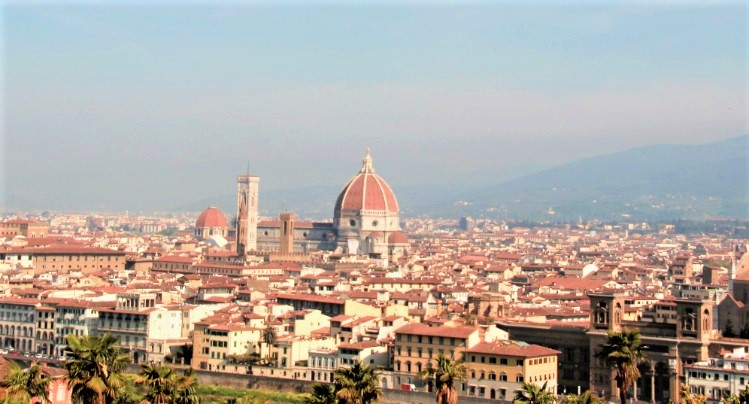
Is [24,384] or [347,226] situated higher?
[347,226]

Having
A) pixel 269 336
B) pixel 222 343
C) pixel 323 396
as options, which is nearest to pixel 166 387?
pixel 323 396

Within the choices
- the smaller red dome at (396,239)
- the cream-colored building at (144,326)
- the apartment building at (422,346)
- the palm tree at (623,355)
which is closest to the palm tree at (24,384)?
the palm tree at (623,355)

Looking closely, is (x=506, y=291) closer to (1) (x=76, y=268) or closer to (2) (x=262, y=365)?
(2) (x=262, y=365)

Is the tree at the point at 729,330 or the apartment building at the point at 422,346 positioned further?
the tree at the point at 729,330

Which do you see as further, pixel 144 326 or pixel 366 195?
pixel 366 195

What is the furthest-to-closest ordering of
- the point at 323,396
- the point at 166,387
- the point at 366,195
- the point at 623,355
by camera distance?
the point at 366,195 < the point at 623,355 < the point at 323,396 < the point at 166,387

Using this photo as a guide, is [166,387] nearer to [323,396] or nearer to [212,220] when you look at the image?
[323,396]

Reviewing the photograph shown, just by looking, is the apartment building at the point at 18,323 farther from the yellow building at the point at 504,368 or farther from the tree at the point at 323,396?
the tree at the point at 323,396

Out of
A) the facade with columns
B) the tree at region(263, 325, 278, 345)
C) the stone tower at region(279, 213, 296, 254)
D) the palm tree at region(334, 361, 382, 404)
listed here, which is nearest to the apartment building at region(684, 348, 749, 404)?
the tree at region(263, 325, 278, 345)
